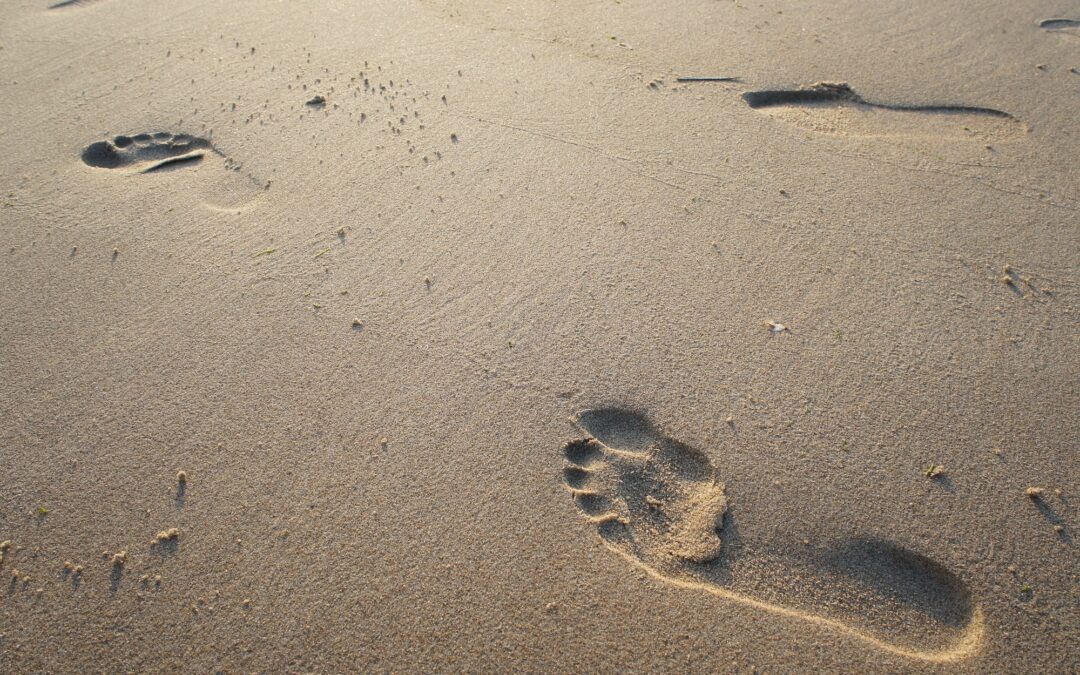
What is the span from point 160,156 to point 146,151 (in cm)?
8

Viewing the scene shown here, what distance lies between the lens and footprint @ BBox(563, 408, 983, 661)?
4.33 feet

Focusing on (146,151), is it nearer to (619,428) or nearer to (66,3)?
(66,3)

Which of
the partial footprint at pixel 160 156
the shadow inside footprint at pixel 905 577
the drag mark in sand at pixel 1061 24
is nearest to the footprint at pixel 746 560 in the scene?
the shadow inside footprint at pixel 905 577

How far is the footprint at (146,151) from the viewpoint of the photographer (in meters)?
2.50

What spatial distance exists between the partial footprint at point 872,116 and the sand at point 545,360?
2 cm

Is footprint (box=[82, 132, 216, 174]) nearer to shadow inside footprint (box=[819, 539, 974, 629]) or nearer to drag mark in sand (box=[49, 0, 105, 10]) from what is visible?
→ drag mark in sand (box=[49, 0, 105, 10])

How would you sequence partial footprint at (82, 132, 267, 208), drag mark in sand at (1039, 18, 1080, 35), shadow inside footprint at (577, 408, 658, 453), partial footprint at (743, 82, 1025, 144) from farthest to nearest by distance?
drag mark in sand at (1039, 18, 1080, 35) → partial footprint at (743, 82, 1025, 144) → partial footprint at (82, 132, 267, 208) → shadow inside footprint at (577, 408, 658, 453)

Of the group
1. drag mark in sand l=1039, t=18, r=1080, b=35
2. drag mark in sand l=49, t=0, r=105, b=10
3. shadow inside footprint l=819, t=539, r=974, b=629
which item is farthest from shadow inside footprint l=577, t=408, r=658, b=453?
drag mark in sand l=49, t=0, r=105, b=10

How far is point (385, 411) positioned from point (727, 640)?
0.96 m

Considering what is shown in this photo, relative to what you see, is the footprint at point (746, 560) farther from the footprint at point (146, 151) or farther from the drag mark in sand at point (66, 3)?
the drag mark in sand at point (66, 3)

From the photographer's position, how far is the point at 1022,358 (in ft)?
5.80

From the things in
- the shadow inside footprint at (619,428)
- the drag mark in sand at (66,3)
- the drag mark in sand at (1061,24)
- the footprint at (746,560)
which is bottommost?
the footprint at (746,560)

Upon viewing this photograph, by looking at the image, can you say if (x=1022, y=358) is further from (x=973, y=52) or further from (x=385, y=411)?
(x=973, y=52)

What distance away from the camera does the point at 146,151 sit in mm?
2557
